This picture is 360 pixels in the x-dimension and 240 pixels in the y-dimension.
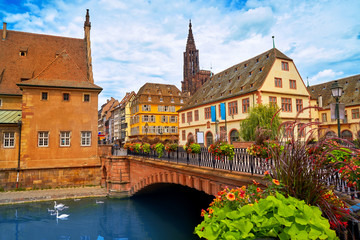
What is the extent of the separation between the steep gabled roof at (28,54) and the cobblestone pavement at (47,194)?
10266 millimetres

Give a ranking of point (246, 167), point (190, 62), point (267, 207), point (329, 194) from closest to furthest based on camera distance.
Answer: point (267, 207)
point (329, 194)
point (246, 167)
point (190, 62)

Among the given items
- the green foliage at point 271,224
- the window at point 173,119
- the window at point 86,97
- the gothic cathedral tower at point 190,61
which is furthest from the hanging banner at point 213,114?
the gothic cathedral tower at point 190,61

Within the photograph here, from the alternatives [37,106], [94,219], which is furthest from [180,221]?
[37,106]

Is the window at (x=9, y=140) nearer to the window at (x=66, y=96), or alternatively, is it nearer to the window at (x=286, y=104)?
the window at (x=66, y=96)

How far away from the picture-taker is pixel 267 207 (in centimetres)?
265

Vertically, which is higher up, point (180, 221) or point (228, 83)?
point (228, 83)

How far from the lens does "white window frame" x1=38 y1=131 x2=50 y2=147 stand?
20.9m

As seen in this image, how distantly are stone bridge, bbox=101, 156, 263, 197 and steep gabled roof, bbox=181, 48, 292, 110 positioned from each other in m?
15.8

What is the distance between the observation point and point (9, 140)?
20.6m

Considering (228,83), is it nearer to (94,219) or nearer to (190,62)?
(94,219)

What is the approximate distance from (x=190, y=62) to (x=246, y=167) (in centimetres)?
7173

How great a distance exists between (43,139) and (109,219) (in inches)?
415

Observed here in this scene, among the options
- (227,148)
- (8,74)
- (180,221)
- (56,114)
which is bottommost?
(180,221)

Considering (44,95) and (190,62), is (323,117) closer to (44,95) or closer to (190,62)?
(44,95)
